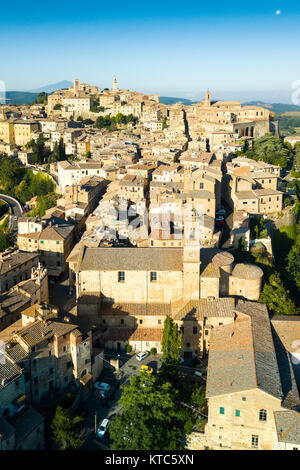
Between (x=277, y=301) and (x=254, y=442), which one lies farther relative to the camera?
(x=277, y=301)

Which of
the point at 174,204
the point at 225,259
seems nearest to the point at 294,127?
the point at 174,204

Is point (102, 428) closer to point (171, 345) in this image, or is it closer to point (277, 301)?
point (171, 345)

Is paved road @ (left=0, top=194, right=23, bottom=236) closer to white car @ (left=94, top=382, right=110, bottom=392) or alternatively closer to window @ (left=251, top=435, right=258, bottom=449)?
white car @ (left=94, top=382, right=110, bottom=392)

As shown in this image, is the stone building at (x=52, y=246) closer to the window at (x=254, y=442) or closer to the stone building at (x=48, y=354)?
the stone building at (x=48, y=354)

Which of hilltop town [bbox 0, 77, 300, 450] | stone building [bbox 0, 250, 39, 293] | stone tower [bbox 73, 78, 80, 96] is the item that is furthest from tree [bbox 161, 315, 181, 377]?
stone tower [bbox 73, 78, 80, 96]

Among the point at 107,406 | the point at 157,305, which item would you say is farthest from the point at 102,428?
the point at 157,305

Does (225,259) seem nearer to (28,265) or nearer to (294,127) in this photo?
(28,265)
